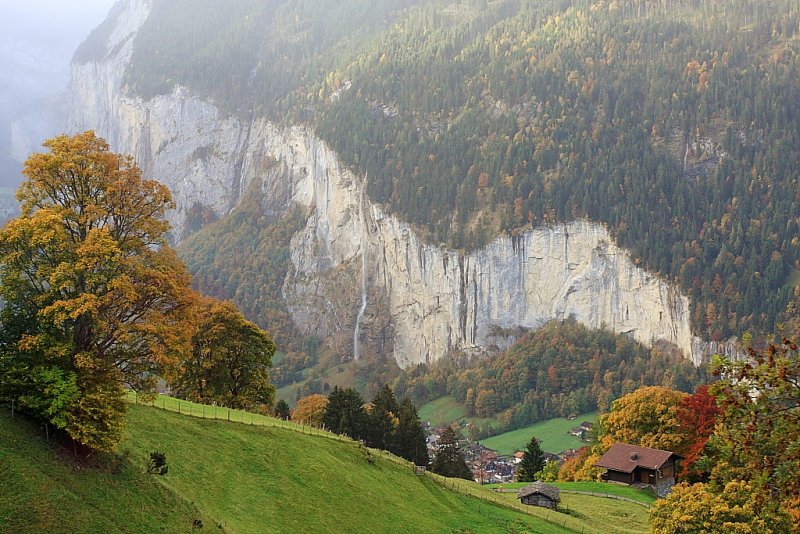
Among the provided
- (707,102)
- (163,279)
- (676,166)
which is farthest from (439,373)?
(163,279)

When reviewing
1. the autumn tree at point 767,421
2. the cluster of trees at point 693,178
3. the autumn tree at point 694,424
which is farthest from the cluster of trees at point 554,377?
the autumn tree at point 767,421

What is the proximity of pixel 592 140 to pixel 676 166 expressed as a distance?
19.5 m

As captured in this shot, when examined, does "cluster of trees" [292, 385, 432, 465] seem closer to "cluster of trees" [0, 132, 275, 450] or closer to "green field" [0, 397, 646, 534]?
"green field" [0, 397, 646, 534]

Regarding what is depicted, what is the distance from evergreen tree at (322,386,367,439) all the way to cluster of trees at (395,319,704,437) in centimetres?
8600

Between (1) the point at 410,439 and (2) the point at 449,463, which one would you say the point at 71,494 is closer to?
(1) the point at 410,439

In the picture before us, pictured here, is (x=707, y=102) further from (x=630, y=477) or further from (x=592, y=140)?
(x=630, y=477)

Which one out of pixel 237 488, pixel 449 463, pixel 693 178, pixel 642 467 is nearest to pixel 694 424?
pixel 642 467

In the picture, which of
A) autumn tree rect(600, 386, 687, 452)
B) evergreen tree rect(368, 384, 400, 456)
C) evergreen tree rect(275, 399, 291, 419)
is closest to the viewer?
evergreen tree rect(368, 384, 400, 456)

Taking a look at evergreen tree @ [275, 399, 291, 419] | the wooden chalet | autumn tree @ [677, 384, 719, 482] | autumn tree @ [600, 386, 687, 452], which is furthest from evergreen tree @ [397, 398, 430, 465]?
autumn tree @ [677, 384, 719, 482]

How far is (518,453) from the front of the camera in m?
133

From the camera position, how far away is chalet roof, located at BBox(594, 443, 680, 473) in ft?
225

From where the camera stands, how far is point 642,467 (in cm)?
6875

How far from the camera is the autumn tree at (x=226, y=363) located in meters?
58.8

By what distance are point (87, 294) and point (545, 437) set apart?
12320 centimetres
